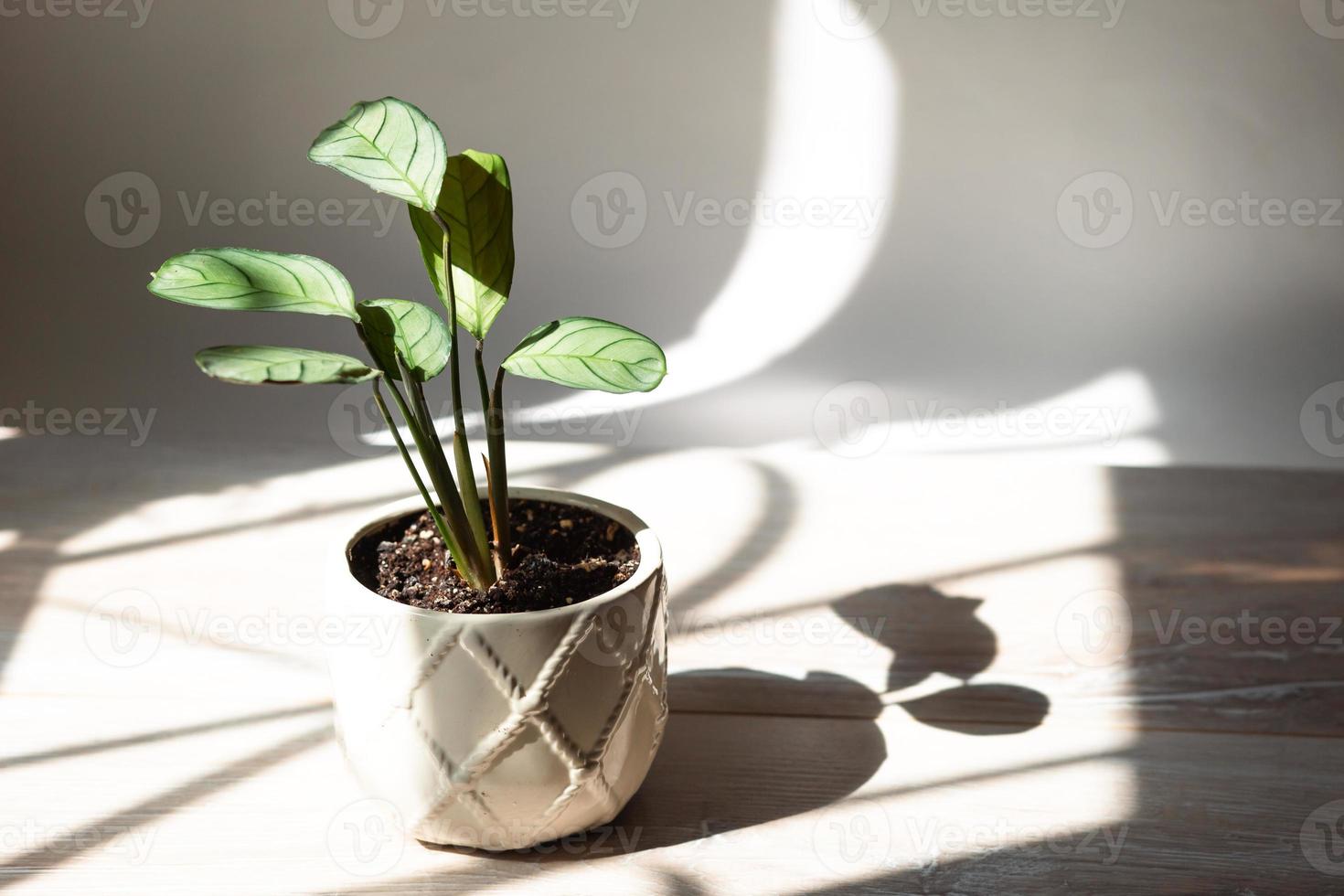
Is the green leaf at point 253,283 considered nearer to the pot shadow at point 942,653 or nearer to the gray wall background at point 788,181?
the pot shadow at point 942,653

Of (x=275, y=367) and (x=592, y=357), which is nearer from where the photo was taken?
(x=275, y=367)

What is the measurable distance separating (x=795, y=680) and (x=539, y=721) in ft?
1.31

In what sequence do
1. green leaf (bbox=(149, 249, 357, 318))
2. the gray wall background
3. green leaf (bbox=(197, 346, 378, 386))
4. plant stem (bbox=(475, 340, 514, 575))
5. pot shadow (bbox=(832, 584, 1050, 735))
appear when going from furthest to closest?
the gray wall background, pot shadow (bbox=(832, 584, 1050, 735)), plant stem (bbox=(475, 340, 514, 575)), green leaf (bbox=(149, 249, 357, 318)), green leaf (bbox=(197, 346, 378, 386))

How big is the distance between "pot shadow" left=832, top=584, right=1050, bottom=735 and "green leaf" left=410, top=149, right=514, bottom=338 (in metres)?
0.57

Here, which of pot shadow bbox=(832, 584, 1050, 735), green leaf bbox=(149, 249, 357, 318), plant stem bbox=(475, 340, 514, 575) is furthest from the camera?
pot shadow bbox=(832, 584, 1050, 735)

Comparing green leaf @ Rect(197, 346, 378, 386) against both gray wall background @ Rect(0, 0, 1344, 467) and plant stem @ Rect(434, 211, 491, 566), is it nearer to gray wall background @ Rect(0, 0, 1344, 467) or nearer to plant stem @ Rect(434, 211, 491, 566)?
Answer: plant stem @ Rect(434, 211, 491, 566)

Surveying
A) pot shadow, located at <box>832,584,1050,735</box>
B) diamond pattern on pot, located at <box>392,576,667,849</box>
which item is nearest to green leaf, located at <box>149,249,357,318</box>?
diamond pattern on pot, located at <box>392,576,667,849</box>

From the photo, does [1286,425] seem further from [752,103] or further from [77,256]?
[77,256]

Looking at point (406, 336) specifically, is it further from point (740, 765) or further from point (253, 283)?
point (740, 765)

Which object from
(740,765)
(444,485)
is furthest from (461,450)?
(740,765)

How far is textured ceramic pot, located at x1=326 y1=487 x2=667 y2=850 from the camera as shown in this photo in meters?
0.91

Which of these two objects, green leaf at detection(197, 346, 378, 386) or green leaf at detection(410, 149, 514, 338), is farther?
green leaf at detection(410, 149, 514, 338)

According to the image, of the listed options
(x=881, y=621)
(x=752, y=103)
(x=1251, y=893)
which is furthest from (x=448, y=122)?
(x=1251, y=893)

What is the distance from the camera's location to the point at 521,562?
102 cm
